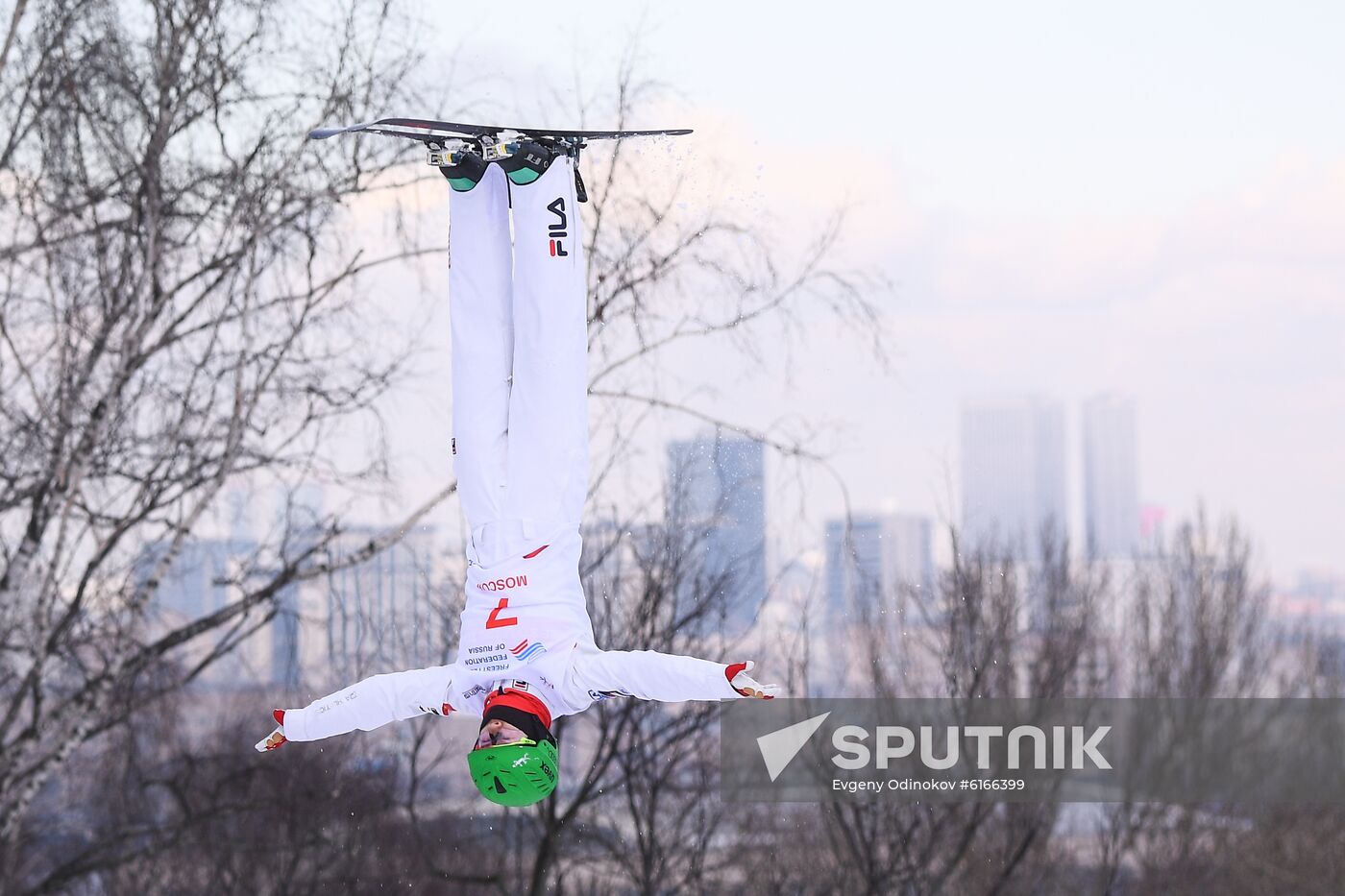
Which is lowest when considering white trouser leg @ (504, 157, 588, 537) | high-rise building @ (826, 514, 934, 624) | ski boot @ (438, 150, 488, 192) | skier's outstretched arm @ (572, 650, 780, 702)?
high-rise building @ (826, 514, 934, 624)

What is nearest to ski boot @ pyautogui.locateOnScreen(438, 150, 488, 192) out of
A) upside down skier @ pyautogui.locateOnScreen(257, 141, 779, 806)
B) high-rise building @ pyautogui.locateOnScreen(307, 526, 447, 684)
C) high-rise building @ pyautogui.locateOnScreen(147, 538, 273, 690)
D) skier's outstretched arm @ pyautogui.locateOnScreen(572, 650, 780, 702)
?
upside down skier @ pyautogui.locateOnScreen(257, 141, 779, 806)

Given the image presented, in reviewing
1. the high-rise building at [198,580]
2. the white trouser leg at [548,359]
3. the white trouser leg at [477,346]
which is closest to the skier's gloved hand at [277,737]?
the white trouser leg at [477,346]

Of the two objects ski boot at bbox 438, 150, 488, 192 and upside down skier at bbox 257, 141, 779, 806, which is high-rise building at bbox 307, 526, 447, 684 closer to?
upside down skier at bbox 257, 141, 779, 806

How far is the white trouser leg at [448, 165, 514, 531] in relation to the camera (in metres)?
4.94

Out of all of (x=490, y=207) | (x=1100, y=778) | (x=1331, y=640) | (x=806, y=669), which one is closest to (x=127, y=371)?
(x=490, y=207)

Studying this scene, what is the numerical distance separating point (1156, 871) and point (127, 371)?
1407 centimetres

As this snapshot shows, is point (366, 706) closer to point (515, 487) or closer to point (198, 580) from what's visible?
point (515, 487)

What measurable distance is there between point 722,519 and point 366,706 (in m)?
6.06

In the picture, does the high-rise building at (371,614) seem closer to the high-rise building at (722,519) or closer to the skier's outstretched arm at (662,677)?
the high-rise building at (722,519)

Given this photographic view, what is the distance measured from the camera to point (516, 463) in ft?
16.0

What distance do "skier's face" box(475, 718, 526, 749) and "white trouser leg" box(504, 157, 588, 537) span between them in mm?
641

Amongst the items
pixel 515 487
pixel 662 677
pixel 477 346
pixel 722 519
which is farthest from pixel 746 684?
pixel 722 519

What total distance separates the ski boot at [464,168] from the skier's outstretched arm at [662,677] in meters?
1.64

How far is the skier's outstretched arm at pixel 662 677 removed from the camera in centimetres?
413
